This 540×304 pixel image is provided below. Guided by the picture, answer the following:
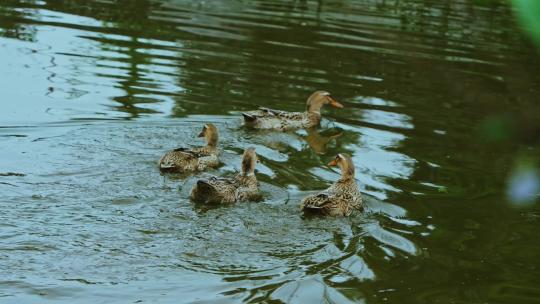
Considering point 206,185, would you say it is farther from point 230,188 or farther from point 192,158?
point 192,158

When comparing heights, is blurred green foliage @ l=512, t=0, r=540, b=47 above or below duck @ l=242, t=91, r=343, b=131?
above

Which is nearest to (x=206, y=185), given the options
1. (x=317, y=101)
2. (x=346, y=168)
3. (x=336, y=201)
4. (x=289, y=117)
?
(x=336, y=201)

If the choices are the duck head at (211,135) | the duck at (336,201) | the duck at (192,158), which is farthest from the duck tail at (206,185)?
the duck head at (211,135)

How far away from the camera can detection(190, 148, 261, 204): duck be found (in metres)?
7.19

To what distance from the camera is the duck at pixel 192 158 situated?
8141 mm

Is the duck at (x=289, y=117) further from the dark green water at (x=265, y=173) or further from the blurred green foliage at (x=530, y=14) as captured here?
the blurred green foliage at (x=530, y=14)

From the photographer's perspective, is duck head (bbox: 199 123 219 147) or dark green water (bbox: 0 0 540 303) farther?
duck head (bbox: 199 123 219 147)

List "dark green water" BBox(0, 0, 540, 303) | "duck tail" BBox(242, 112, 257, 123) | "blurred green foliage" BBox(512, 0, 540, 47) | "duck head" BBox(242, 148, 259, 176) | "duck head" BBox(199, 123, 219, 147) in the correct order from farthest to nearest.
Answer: "duck tail" BBox(242, 112, 257, 123), "duck head" BBox(199, 123, 219, 147), "duck head" BBox(242, 148, 259, 176), "dark green water" BBox(0, 0, 540, 303), "blurred green foliage" BBox(512, 0, 540, 47)

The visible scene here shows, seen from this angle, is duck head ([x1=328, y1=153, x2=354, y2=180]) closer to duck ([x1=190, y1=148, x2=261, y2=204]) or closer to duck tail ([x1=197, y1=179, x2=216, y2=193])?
duck ([x1=190, y1=148, x2=261, y2=204])

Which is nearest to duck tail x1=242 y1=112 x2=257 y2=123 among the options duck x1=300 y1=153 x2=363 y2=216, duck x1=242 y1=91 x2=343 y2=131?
duck x1=242 y1=91 x2=343 y2=131

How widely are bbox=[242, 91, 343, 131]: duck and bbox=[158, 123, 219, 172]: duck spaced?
4.22 ft

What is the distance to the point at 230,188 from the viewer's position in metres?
7.43

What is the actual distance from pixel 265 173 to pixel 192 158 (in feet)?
2.72

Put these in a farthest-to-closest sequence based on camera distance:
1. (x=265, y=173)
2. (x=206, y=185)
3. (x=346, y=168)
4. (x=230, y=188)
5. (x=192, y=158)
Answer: (x=265, y=173), (x=192, y=158), (x=346, y=168), (x=230, y=188), (x=206, y=185)
